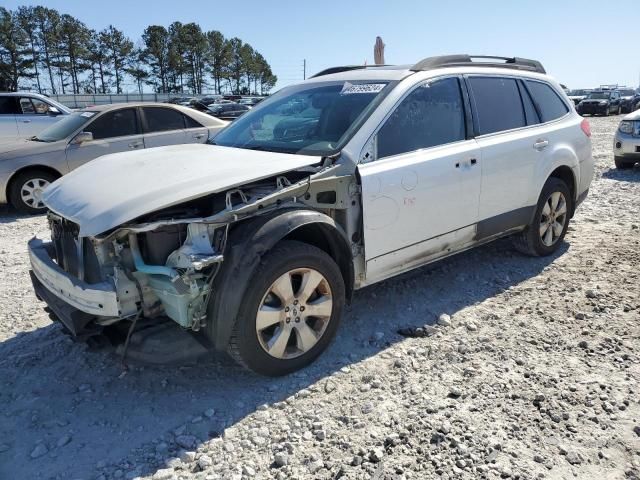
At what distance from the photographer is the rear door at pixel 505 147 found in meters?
4.35

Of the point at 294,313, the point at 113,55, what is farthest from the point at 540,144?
the point at 113,55

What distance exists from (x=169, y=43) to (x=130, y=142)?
2925 inches

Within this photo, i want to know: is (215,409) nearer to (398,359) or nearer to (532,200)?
(398,359)

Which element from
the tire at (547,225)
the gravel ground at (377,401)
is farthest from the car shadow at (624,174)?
the gravel ground at (377,401)

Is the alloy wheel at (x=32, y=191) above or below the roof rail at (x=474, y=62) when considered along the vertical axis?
below

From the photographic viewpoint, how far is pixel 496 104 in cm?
458

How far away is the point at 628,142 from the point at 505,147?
753 centimetres

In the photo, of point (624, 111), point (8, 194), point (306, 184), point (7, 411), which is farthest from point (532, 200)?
point (624, 111)

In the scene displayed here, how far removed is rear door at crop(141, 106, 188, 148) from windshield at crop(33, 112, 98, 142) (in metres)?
0.83

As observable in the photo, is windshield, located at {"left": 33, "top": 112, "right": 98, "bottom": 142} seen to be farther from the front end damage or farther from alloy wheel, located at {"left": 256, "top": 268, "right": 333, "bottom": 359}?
alloy wheel, located at {"left": 256, "top": 268, "right": 333, "bottom": 359}

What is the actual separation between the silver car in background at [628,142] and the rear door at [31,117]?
39.9ft

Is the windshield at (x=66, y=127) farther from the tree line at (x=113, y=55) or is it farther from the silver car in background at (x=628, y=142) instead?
the tree line at (x=113, y=55)

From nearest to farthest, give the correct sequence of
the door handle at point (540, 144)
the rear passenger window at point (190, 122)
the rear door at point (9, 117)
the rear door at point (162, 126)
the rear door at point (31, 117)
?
the door handle at point (540, 144)
the rear door at point (162, 126)
the rear passenger window at point (190, 122)
the rear door at point (9, 117)
the rear door at point (31, 117)

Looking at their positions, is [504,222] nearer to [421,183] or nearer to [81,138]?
[421,183]
